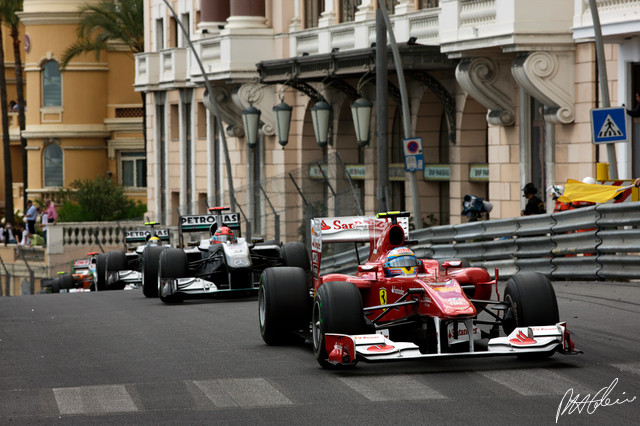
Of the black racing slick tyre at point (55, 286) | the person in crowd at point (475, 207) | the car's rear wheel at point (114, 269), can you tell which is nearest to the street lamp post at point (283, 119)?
the car's rear wheel at point (114, 269)

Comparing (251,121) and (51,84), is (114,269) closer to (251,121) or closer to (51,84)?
(251,121)

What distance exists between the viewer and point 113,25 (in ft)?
180

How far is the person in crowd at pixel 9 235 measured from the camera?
52.0 meters

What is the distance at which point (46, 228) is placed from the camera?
151 ft

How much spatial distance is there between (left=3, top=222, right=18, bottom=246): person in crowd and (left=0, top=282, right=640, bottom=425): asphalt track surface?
38.0 meters

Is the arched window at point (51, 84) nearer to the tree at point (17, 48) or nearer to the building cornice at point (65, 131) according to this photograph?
the tree at point (17, 48)

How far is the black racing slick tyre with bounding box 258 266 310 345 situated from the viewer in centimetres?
1245

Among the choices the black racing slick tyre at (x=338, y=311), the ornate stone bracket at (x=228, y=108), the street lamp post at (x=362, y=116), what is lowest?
the black racing slick tyre at (x=338, y=311)

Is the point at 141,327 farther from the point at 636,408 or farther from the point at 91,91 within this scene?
the point at 91,91

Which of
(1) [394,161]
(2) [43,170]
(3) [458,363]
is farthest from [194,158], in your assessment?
(3) [458,363]

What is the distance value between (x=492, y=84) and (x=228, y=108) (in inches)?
616

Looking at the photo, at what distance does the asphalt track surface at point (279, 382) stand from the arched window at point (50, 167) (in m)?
48.1

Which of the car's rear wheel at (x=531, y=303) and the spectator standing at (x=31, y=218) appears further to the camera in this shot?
the spectator standing at (x=31, y=218)

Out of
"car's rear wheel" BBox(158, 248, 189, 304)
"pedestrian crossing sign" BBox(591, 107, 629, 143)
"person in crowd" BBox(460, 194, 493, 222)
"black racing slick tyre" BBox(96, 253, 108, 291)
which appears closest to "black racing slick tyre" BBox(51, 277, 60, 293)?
"black racing slick tyre" BBox(96, 253, 108, 291)
